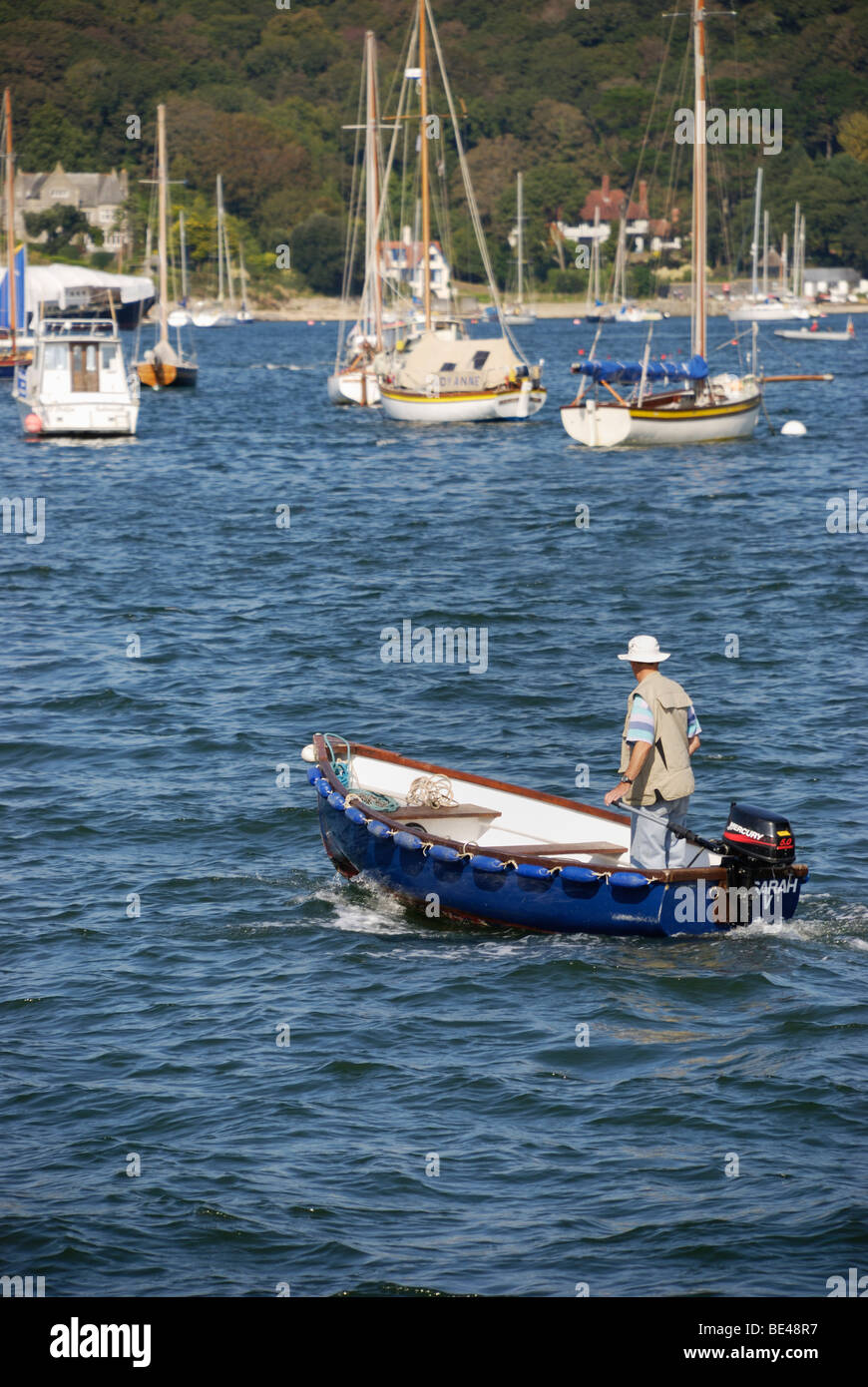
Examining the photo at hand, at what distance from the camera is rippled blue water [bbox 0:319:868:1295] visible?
10719 millimetres

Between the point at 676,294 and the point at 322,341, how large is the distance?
224 ft

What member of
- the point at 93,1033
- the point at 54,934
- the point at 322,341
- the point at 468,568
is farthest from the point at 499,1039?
the point at 322,341

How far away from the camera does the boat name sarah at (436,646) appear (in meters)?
25.8

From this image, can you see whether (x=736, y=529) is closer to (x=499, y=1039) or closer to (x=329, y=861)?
(x=329, y=861)

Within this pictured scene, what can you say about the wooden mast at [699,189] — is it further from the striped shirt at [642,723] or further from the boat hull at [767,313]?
the boat hull at [767,313]

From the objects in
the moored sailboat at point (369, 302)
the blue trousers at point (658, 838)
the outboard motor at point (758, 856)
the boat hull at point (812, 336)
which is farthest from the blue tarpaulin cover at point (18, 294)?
the outboard motor at point (758, 856)

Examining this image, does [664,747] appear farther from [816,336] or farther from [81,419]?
[816,336]

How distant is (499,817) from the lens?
54.8ft

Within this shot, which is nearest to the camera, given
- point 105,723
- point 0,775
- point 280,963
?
point 280,963

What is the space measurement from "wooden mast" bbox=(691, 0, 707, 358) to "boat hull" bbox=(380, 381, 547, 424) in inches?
314

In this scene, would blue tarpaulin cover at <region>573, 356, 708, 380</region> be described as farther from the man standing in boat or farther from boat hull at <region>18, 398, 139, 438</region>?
the man standing in boat

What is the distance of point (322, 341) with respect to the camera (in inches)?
5433

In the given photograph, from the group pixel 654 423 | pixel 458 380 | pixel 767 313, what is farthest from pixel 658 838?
pixel 767 313

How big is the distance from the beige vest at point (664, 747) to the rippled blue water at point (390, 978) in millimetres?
1470
